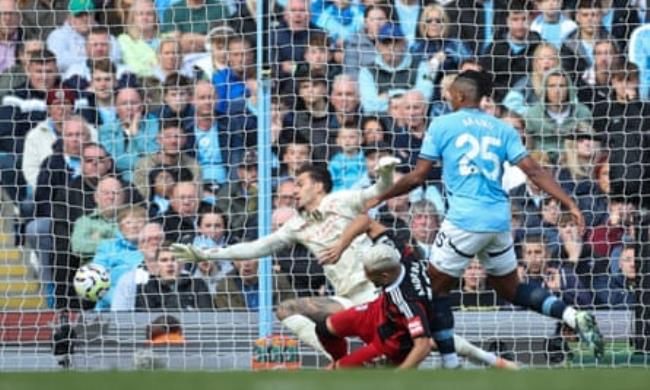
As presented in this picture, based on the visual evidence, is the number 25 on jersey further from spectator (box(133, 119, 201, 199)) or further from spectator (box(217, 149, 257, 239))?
spectator (box(133, 119, 201, 199))

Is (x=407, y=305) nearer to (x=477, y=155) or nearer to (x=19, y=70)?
(x=477, y=155)

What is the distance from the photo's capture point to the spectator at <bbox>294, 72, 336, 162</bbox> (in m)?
13.7

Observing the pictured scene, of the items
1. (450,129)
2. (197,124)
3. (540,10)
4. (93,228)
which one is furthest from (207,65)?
(450,129)

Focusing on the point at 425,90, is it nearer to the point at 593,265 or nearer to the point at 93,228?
the point at 593,265

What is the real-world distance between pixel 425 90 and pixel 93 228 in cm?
271

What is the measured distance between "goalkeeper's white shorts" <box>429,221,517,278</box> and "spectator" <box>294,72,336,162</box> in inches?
99.8

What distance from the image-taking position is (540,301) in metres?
11.6

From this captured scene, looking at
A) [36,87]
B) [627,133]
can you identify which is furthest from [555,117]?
[36,87]

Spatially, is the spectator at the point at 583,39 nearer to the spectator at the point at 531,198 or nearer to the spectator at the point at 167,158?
the spectator at the point at 531,198

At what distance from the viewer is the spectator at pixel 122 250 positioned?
1355 cm

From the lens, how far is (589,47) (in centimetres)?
1383

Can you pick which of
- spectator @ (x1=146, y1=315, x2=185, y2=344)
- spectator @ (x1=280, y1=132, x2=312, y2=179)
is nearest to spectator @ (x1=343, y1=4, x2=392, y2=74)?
spectator @ (x1=280, y1=132, x2=312, y2=179)

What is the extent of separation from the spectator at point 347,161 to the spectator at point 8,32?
8.83ft

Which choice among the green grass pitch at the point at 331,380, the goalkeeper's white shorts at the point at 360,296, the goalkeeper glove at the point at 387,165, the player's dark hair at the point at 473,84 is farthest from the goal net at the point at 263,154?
the green grass pitch at the point at 331,380
